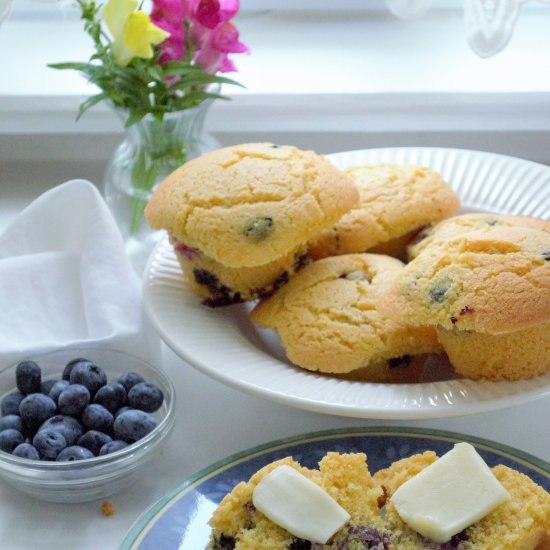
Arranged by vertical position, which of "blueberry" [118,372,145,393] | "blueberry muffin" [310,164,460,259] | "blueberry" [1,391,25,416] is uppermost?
"blueberry muffin" [310,164,460,259]

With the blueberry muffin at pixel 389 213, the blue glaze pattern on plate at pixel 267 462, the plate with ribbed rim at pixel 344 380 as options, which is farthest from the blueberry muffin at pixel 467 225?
the blue glaze pattern on plate at pixel 267 462

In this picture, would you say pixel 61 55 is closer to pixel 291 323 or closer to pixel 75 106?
pixel 75 106

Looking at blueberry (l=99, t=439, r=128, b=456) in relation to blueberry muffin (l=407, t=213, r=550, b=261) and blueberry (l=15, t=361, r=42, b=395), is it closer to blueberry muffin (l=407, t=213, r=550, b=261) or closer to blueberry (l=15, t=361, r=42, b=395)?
A: blueberry (l=15, t=361, r=42, b=395)

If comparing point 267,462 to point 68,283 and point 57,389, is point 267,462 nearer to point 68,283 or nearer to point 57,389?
point 57,389

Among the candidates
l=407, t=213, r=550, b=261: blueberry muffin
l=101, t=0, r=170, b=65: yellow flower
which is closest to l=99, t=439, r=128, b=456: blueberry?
l=407, t=213, r=550, b=261: blueberry muffin

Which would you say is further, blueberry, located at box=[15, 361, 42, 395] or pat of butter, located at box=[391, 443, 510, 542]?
blueberry, located at box=[15, 361, 42, 395]

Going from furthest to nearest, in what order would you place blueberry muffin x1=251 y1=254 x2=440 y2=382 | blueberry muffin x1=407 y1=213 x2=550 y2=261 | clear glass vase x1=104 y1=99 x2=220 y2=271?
clear glass vase x1=104 y1=99 x2=220 y2=271 → blueberry muffin x1=407 y1=213 x2=550 y2=261 → blueberry muffin x1=251 y1=254 x2=440 y2=382
